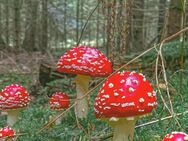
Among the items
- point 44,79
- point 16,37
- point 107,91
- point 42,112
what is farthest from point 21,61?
point 107,91

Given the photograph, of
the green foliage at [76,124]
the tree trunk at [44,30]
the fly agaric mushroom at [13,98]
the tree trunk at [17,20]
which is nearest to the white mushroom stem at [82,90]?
the green foliage at [76,124]

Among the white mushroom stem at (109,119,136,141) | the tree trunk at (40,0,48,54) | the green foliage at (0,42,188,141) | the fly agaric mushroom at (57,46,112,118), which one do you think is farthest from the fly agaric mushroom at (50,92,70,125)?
the tree trunk at (40,0,48,54)

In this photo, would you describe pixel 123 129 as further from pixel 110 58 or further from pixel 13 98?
pixel 110 58

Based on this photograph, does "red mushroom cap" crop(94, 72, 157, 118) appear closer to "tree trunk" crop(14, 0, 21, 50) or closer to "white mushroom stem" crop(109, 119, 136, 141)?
"white mushroom stem" crop(109, 119, 136, 141)

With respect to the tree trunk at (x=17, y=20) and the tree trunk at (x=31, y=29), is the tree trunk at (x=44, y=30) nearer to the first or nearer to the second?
the tree trunk at (x=31, y=29)

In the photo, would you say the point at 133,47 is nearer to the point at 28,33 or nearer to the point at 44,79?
the point at 28,33

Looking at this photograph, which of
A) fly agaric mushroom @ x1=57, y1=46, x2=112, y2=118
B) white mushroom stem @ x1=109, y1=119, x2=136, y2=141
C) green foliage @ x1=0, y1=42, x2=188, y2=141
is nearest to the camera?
white mushroom stem @ x1=109, y1=119, x2=136, y2=141

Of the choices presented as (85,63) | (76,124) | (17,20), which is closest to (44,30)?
(17,20)

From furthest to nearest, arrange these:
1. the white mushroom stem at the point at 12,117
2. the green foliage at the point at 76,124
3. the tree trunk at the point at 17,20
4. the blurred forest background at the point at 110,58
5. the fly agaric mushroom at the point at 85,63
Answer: the tree trunk at the point at 17,20 → the white mushroom stem at the point at 12,117 → the fly agaric mushroom at the point at 85,63 → the blurred forest background at the point at 110,58 → the green foliage at the point at 76,124
